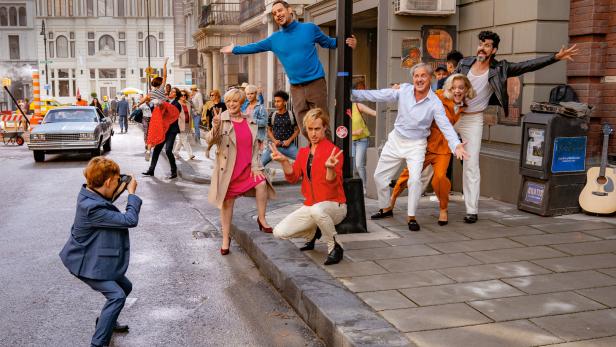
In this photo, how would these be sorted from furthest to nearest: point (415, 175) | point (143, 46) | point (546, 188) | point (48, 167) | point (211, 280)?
point (143, 46), point (48, 167), point (546, 188), point (415, 175), point (211, 280)

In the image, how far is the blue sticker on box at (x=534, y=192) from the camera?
7.77m

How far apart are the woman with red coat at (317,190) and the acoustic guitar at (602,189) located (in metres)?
3.50

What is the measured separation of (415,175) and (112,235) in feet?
12.2

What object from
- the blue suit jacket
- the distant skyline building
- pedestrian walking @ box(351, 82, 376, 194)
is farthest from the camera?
the distant skyline building

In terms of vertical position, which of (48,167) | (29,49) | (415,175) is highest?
(29,49)

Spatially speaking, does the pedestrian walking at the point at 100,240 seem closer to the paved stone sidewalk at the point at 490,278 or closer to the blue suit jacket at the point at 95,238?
the blue suit jacket at the point at 95,238

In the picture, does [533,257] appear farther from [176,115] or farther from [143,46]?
[143,46]

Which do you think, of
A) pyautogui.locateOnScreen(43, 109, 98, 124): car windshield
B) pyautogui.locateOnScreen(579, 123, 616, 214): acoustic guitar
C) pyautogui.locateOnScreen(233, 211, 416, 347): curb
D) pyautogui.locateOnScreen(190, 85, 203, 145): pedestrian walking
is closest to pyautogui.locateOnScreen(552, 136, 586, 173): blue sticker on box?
pyautogui.locateOnScreen(579, 123, 616, 214): acoustic guitar

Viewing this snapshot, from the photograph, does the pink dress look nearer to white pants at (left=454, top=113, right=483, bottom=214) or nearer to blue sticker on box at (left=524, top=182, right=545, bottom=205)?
white pants at (left=454, top=113, right=483, bottom=214)

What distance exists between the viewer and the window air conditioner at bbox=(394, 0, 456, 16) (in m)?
10.2

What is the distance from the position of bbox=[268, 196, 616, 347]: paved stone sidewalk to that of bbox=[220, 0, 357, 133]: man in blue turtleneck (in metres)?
1.57

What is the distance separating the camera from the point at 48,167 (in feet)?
52.1

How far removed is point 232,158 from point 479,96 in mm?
2955

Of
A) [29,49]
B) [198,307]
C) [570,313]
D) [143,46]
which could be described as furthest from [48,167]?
[29,49]
